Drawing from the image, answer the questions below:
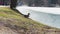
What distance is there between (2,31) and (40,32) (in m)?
1.78

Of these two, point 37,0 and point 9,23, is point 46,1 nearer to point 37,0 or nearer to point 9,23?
point 37,0

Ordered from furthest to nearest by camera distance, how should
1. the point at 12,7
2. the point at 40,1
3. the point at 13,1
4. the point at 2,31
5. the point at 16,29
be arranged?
the point at 40,1 → the point at 12,7 → the point at 13,1 → the point at 16,29 → the point at 2,31

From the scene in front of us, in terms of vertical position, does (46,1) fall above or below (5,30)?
below

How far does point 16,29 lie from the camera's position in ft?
29.7

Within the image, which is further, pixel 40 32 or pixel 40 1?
pixel 40 1

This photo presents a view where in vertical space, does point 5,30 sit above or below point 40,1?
above

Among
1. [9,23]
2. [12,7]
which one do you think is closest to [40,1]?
[12,7]

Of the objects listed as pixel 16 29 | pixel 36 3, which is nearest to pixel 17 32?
pixel 16 29

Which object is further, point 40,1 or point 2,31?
point 40,1

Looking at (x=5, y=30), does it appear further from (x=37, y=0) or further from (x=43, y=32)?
(x=37, y=0)

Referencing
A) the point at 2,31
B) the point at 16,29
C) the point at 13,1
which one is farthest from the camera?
the point at 13,1

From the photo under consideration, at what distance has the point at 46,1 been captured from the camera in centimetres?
5269

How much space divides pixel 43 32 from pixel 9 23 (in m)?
1.52

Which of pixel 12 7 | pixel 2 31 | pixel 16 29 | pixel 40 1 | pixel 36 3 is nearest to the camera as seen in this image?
pixel 2 31
